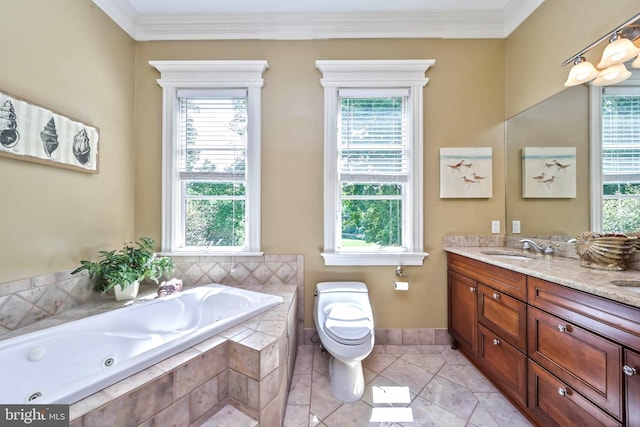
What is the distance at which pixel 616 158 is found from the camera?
140cm

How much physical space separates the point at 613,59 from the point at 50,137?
3.31m

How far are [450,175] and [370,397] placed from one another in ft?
5.99

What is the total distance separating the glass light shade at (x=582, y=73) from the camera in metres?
1.42

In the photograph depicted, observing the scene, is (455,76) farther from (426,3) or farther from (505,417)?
(505,417)

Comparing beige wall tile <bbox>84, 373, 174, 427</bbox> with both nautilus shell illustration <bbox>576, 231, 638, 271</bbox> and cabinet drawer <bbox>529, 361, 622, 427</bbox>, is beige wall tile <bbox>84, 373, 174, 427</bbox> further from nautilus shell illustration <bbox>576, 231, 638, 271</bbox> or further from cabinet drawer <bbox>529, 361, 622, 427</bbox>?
nautilus shell illustration <bbox>576, 231, 638, 271</bbox>

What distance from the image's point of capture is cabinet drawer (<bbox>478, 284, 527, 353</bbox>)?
1337 millimetres

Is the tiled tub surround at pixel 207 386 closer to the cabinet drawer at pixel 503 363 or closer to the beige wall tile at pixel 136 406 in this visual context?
the beige wall tile at pixel 136 406

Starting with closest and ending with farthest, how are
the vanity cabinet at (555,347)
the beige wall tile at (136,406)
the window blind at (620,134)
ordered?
the beige wall tile at (136,406) → the vanity cabinet at (555,347) → the window blind at (620,134)

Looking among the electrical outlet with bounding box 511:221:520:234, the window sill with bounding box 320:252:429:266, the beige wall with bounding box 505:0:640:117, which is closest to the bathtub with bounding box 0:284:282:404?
the window sill with bounding box 320:252:429:266

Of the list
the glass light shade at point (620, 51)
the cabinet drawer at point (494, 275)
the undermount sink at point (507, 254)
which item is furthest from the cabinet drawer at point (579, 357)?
the glass light shade at point (620, 51)

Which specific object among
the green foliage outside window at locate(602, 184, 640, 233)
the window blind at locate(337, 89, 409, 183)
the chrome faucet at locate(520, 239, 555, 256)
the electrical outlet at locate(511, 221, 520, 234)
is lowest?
the chrome faucet at locate(520, 239, 555, 256)

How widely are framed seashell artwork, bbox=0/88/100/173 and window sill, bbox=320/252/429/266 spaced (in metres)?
1.90

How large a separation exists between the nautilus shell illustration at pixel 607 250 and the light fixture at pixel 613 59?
3.05ft

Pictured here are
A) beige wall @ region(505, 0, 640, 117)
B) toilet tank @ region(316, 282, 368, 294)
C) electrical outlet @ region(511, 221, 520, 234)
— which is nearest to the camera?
beige wall @ region(505, 0, 640, 117)
